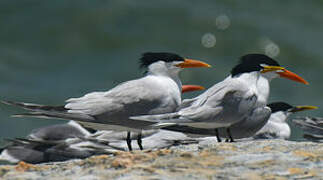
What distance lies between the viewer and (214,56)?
15867mm

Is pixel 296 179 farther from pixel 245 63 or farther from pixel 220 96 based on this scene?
pixel 245 63

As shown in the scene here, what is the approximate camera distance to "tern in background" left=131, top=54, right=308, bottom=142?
5.22 meters

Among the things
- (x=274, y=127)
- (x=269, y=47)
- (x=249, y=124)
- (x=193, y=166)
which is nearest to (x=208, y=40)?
(x=269, y=47)

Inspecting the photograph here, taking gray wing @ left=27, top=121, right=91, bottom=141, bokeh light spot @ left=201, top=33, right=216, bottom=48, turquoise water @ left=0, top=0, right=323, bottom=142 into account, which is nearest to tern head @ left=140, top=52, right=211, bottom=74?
gray wing @ left=27, top=121, right=91, bottom=141

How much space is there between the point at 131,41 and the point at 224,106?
1069 cm

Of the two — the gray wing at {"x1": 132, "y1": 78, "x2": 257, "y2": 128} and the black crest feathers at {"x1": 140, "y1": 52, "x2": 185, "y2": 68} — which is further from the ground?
the black crest feathers at {"x1": 140, "y1": 52, "x2": 185, "y2": 68}

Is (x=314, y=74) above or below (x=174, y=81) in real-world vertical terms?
above

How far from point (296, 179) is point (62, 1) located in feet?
48.2

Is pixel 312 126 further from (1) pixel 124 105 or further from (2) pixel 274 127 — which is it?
(1) pixel 124 105

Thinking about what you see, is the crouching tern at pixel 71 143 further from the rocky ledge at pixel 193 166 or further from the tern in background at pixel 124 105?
the rocky ledge at pixel 193 166

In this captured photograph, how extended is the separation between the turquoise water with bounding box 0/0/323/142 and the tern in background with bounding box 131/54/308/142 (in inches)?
326

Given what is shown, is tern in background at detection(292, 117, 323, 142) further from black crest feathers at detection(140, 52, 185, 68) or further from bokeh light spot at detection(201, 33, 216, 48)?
bokeh light spot at detection(201, 33, 216, 48)

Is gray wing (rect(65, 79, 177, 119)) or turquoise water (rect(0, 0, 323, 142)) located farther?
turquoise water (rect(0, 0, 323, 142))

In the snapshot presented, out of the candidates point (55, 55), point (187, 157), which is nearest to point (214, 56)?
point (55, 55)
